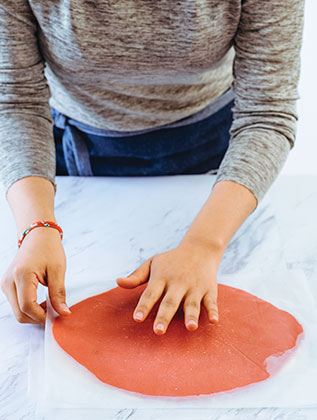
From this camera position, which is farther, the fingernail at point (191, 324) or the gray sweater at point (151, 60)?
the gray sweater at point (151, 60)

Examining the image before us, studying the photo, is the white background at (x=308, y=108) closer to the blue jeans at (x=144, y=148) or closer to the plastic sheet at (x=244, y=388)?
the blue jeans at (x=144, y=148)

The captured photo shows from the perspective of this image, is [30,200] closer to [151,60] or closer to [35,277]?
[35,277]

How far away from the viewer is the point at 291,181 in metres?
1.08

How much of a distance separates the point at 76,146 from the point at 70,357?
545 mm

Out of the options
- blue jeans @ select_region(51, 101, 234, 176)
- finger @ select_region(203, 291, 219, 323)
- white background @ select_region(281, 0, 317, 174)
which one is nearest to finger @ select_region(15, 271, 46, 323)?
finger @ select_region(203, 291, 219, 323)

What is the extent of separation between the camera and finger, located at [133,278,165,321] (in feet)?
2.16

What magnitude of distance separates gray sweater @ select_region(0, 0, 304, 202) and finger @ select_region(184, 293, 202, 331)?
218 mm

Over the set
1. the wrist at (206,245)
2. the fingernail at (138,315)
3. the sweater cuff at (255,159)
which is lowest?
the fingernail at (138,315)

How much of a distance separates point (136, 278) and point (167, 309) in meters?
0.08

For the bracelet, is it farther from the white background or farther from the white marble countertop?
the white background

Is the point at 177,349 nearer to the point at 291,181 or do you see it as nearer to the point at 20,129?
the point at 20,129

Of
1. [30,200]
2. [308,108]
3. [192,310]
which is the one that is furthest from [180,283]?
[308,108]

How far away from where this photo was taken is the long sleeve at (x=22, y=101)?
811 mm

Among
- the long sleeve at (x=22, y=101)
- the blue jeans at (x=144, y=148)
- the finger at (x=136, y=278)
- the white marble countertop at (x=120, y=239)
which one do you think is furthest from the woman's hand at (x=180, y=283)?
the blue jeans at (x=144, y=148)
